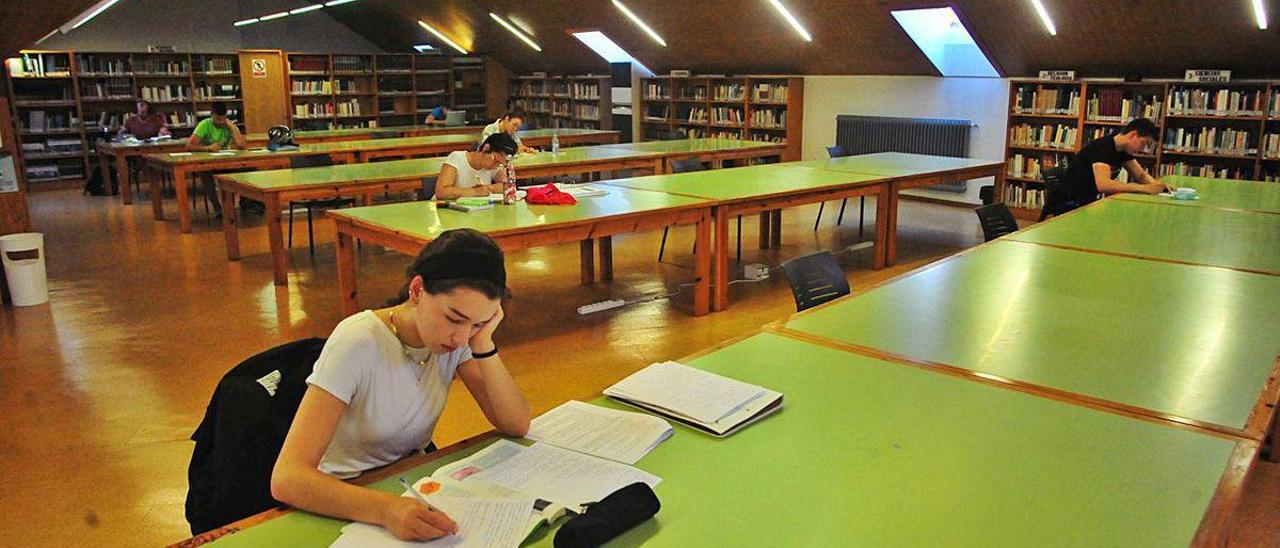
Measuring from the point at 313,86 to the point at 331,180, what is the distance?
8.39 metres

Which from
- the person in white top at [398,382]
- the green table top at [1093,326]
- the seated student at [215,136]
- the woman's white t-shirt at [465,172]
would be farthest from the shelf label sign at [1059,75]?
the person in white top at [398,382]

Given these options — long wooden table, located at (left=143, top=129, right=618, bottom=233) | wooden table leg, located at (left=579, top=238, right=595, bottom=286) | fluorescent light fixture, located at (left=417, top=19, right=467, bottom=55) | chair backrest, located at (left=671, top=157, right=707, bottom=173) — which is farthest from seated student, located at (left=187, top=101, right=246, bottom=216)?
fluorescent light fixture, located at (left=417, top=19, right=467, bottom=55)

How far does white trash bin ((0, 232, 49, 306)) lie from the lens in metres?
5.30

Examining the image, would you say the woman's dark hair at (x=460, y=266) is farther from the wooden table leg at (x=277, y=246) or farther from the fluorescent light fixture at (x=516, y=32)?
the fluorescent light fixture at (x=516, y=32)

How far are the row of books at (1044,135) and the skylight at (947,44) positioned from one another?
0.62 metres

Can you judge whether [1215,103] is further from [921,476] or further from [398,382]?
[398,382]

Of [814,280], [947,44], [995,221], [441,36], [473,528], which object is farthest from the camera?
[441,36]

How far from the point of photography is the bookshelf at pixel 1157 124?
7.24 m

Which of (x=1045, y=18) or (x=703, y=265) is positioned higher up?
(x=1045, y=18)

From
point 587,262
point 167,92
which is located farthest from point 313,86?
point 587,262

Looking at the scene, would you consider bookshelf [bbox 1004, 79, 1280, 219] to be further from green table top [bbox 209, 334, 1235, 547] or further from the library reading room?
green table top [bbox 209, 334, 1235, 547]

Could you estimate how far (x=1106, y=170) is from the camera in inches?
208

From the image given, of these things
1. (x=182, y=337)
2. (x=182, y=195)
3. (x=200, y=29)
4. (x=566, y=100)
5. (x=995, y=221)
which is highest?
(x=200, y=29)

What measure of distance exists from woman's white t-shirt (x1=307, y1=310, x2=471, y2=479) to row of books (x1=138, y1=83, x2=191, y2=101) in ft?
40.4
